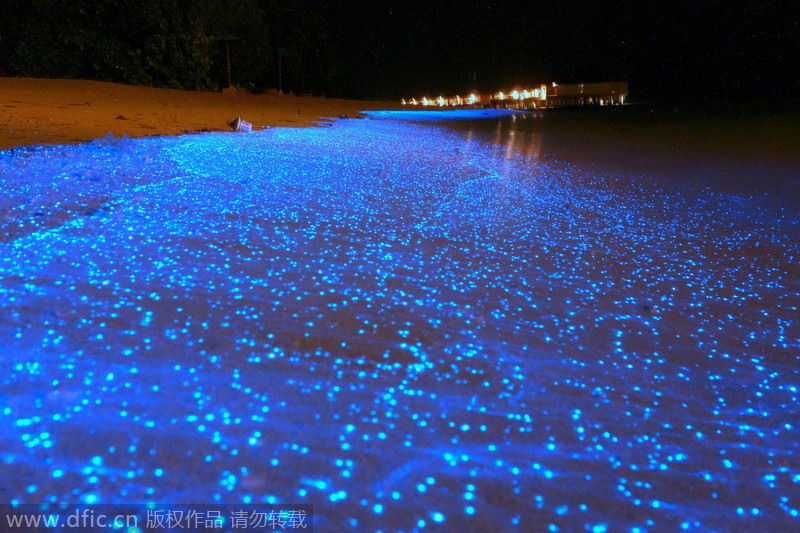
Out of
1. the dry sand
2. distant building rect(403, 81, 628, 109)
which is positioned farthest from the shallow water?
distant building rect(403, 81, 628, 109)

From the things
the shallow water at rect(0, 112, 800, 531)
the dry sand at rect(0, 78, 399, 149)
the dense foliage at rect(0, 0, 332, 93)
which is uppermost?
the dense foliage at rect(0, 0, 332, 93)

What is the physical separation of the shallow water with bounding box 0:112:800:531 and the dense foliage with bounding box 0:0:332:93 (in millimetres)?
9615

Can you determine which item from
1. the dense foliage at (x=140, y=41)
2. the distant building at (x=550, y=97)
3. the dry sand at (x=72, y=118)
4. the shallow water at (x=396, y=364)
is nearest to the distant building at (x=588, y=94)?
the distant building at (x=550, y=97)

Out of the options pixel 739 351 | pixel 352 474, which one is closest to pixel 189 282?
pixel 352 474

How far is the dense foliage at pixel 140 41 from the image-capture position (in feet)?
28.7

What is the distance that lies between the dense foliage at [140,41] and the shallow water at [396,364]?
379 inches

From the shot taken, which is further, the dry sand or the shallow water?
the dry sand

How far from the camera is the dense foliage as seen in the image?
8.76 m

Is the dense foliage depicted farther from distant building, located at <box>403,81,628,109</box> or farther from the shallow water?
distant building, located at <box>403,81,628,109</box>

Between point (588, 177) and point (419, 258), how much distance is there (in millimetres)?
1857

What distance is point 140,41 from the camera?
10102mm

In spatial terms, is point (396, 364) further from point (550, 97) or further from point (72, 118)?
point (550, 97)

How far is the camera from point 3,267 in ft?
3.38

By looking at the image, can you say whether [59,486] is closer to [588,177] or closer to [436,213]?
[436,213]
